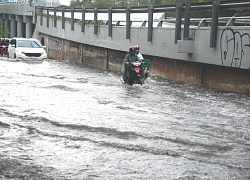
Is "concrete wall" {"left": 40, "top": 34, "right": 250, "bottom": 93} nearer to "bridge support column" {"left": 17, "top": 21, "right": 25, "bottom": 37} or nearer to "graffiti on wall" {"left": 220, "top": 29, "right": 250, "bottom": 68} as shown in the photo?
"graffiti on wall" {"left": 220, "top": 29, "right": 250, "bottom": 68}

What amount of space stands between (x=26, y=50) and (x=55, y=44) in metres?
9.79

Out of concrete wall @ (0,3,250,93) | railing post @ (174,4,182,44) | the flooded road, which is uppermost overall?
railing post @ (174,4,182,44)

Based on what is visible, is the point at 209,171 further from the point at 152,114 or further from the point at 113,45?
the point at 113,45

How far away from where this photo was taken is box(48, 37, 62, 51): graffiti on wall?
115ft

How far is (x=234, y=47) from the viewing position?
1234cm

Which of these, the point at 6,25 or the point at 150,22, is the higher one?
the point at 150,22

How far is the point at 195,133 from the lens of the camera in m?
7.17

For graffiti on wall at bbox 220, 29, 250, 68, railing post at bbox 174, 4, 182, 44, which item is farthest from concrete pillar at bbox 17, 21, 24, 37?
graffiti on wall at bbox 220, 29, 250, 68

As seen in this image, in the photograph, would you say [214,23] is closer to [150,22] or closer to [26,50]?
[150,22]

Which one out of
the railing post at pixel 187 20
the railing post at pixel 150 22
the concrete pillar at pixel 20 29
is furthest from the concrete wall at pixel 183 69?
the concrete pillar at pixel 20 29

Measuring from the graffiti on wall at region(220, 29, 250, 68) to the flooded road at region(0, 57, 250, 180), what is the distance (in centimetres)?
94

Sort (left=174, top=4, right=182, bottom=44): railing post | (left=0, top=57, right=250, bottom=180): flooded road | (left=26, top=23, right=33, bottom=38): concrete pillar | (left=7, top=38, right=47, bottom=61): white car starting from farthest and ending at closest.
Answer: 1. (left=26, top=23, right=33, bottom=38): concrete pillar
2. (left=7, top=38, right=47, bottom=61): white car
3. (left=174, top=4, right=182, bottom=44): railing post
4. (left=0, top=57, right=250, bottom=180): flooded road

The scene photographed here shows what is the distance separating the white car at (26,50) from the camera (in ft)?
87.6

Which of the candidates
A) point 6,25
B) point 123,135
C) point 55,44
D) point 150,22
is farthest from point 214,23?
point 6,25
